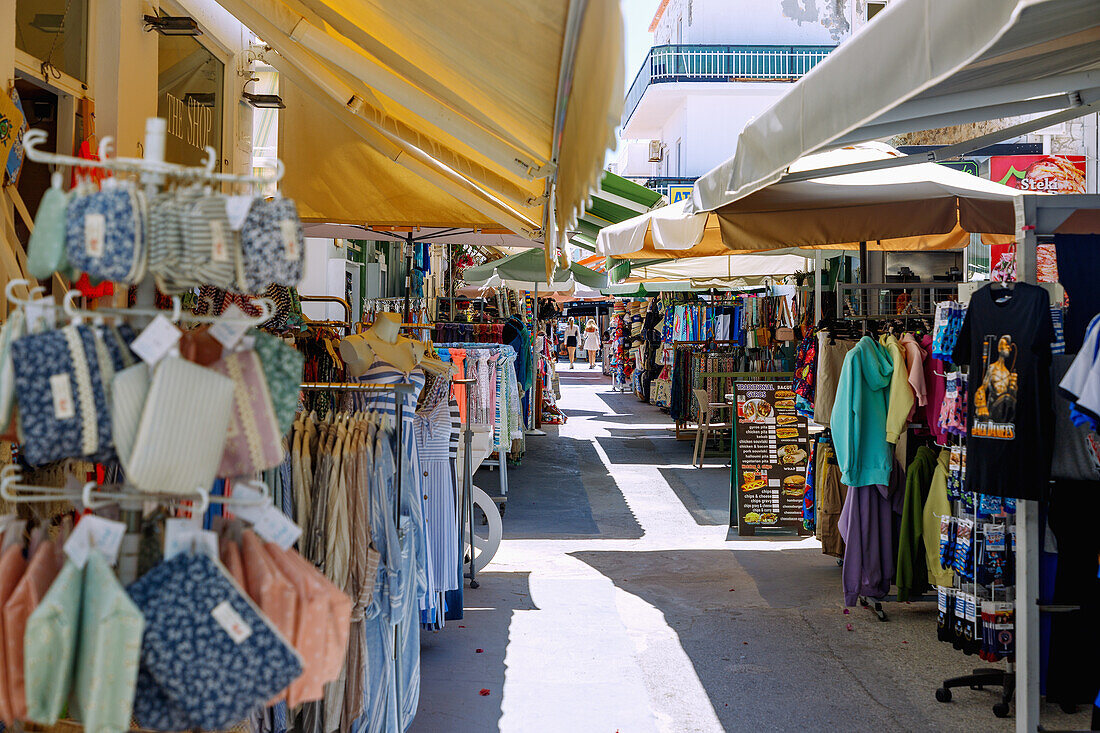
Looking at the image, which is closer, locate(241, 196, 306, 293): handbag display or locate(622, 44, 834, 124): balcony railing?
locate(241, 196, 306, 293): handbag display

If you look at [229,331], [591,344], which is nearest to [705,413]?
[229,331]

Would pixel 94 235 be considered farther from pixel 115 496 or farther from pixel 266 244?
pixel 115 496

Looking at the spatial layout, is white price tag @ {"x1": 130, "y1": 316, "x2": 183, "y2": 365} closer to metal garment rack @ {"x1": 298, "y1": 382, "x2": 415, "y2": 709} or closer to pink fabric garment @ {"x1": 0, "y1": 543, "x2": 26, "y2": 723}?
pink fabric garment @ {"x1": 0, "y1": 543, "x2": 26, "y2": 723}

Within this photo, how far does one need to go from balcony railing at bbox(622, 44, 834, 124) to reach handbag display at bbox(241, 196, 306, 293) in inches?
1095

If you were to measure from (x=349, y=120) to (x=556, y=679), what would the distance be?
3.65 metres

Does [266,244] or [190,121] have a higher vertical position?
[190,121]

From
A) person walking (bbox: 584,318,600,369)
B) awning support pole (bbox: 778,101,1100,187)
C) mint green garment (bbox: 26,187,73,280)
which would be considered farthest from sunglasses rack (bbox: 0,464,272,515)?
person walking (bbox: 584,318,600,369)

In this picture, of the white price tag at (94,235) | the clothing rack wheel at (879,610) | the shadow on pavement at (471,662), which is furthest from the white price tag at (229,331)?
the clothing rack wheel at (879,610)

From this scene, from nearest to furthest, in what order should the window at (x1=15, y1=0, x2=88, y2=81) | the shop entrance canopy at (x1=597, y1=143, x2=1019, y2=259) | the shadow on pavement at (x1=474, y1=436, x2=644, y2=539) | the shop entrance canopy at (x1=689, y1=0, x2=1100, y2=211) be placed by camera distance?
the shop entrance canopy at (x1=689, y1=0, x2=1100, y2=211) → the window at (x1=15, y1=0, x2=88, y2=81) → the shop entrance canopy at (x1=597, y1=143, x2=1019, y2=259) → the shadow on pavement at (x1=474, y1=436, x2=644, y2=539)

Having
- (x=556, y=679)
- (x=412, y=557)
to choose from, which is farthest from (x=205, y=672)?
(x=556, y=679)

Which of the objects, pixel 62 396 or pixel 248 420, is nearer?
pixel 62 396

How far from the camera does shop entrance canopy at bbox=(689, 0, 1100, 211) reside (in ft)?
9.35

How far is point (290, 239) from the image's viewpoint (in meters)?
1.96

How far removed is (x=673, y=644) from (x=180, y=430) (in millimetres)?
4335
